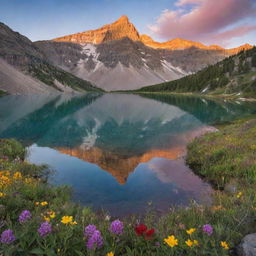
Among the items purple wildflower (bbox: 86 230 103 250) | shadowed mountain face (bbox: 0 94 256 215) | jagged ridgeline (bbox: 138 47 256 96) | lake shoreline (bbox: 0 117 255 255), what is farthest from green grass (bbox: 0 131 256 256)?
jagged ridgeline (bbox: 138 47 256 96)

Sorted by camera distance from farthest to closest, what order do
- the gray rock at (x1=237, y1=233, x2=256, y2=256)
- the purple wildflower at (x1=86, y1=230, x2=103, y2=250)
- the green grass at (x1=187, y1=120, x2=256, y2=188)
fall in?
1. the green grass at (x1=187, y1=120, x2=256, y2=188)
2. the gray rock at (x1=237, y1=233, x2=256, y2=256)
3. the purple wildflower at (x1=86, y1=230, x2=103, y2=250)

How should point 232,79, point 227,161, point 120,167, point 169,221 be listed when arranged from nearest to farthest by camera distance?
A: point 169,221 → point 227,161 → point 120,167 → point 232,79

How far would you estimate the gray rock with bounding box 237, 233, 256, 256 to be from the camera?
14.0ft

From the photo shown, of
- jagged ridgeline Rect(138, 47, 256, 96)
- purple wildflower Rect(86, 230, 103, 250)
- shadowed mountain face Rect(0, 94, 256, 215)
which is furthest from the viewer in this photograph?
jagged ridgeline Rect(138, 47, 256, 96)

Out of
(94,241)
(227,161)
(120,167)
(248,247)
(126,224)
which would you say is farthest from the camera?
(120,167)

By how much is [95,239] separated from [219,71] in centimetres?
18217

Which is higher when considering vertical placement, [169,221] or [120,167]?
[169,221]

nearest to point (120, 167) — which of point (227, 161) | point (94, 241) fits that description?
point (227, 161)

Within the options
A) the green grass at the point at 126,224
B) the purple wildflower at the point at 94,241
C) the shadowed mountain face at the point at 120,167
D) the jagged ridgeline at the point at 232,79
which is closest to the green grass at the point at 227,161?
the green grass at the point at 126,224

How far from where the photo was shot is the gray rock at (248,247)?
426 cm

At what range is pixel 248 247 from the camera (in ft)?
14.4

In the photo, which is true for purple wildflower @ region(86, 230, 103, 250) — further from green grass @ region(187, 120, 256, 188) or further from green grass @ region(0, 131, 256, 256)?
green grass @ region(187, 120, 256, 188)

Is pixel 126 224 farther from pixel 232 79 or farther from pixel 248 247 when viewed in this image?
pixel 232 79

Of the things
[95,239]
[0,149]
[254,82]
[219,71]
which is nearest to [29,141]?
[0,149]
